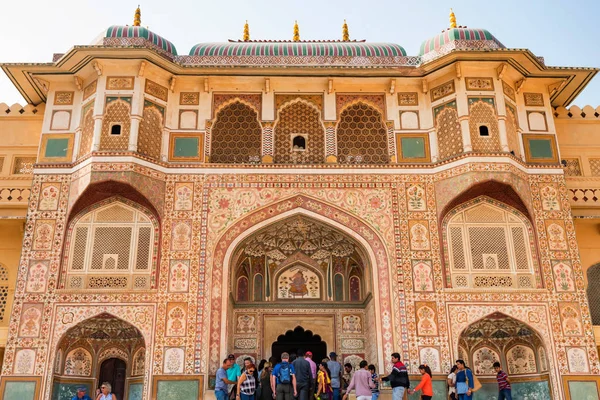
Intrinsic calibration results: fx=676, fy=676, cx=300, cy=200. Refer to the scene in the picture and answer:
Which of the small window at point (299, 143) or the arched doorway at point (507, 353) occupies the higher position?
the small window at point (299, 143)

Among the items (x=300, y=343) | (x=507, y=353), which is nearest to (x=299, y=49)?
(x=300, y=343)

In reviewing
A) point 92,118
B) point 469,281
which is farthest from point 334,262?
point 92,118

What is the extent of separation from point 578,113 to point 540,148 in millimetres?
2034

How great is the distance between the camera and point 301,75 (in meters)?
14.2

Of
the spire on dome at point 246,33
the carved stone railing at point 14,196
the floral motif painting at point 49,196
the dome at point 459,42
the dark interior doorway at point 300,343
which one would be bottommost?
the dark interior doorway at point 300,343

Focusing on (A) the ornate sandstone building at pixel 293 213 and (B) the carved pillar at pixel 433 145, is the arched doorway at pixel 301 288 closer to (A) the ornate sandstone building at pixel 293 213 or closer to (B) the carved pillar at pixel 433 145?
(A) the ornate sandstone building at pixel 293 213

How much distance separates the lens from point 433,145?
14.0 m

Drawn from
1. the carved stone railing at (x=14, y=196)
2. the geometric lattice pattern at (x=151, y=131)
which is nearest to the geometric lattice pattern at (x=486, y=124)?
the geometric lattice pattern at (x=151, y=131)

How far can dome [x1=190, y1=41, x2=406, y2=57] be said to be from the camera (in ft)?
48.3

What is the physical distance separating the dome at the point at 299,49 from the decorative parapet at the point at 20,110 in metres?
3.71

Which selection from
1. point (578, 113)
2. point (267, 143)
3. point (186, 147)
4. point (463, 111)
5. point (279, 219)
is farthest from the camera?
point (578, 113)

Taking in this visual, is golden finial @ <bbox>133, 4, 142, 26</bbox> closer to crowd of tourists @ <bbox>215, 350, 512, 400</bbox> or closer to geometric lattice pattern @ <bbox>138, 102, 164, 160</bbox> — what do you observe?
geometric lattice pattern @ <bbox>138, 102, 164, 160</bbox>

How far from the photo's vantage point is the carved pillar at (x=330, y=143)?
46.0 feet

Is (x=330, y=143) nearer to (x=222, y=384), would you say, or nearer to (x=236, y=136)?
(x=236, y=136)
